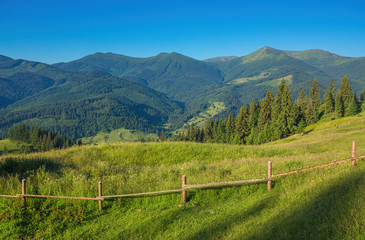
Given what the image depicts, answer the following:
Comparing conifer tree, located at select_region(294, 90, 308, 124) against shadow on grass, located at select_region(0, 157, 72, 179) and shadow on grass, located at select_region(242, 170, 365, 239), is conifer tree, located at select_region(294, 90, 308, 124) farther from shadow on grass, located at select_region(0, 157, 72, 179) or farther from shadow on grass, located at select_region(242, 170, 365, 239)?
shadow on grass, located at select_region(0, 157, 72, 179)

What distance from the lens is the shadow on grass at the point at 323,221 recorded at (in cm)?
625

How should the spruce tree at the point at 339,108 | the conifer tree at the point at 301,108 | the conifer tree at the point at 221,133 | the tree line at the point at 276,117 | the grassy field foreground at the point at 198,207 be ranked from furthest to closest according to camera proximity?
the conifer tree at the point at 221,133 < the spruce tree at the point at 339,108 < the conifer tree at the point at 301,108 < the tree line at the point at 276,117 < the grassy field foreground at the point at 198,207

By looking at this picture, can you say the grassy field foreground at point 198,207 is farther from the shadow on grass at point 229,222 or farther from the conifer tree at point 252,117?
the conifer tree at point 252,117

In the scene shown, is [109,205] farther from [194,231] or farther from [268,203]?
[268,203]

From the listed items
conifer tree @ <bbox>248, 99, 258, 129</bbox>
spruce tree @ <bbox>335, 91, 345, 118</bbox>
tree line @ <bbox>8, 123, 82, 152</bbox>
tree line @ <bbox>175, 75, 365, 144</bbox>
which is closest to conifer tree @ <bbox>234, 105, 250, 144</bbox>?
tree line @ <bbox>175, 75, 365, 144</bbox>

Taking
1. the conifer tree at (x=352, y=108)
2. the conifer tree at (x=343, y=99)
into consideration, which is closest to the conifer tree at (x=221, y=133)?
the conifer tree at (x=343, y=99)

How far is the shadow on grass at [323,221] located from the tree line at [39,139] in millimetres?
132222

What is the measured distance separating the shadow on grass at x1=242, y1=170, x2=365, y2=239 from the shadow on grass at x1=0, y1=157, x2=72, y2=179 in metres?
14.0

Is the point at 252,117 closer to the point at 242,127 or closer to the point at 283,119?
the point at 242,127

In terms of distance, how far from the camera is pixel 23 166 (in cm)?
1559

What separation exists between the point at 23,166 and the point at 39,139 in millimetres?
145187

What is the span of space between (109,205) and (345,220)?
30.7 feet

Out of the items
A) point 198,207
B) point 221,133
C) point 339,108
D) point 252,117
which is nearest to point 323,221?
point 198,207

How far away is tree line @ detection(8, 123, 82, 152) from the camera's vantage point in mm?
128750
